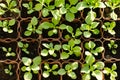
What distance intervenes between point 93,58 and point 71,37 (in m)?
0.15

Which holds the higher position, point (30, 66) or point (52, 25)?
point (52, 25)

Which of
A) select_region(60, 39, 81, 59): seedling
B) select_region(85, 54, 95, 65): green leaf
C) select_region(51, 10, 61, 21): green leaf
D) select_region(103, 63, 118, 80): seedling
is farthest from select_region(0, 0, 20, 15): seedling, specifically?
select_region(103, 63, 118, 80): seedling

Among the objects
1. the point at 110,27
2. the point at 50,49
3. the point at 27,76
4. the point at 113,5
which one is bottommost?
the point at 27,76

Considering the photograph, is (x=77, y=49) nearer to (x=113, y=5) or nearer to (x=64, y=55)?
(x=64, y=55)

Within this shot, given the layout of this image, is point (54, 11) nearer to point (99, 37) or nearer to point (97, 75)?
point (99, 37)

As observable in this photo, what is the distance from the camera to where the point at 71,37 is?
63.2 inches

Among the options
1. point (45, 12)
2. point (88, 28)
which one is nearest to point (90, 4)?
point (88, 28)

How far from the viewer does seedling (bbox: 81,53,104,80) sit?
154 cm

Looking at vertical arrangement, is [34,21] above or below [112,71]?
above

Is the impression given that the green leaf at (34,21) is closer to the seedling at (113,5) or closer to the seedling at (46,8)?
the seedling at (46,8)

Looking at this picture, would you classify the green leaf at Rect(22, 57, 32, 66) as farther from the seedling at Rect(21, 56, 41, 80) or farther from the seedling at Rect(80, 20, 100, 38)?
the seedling at Rect(80, 20, 100, 38)

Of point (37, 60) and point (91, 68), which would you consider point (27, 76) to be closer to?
point (37, 60)

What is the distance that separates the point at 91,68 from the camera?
1.55 metres

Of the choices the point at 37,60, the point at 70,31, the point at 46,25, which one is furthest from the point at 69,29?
the point at 37,60
